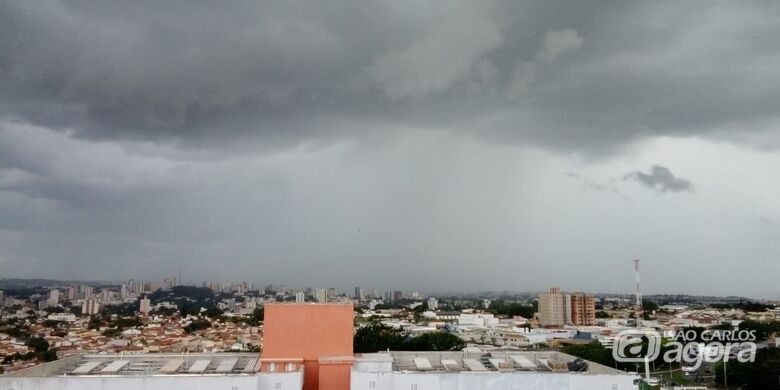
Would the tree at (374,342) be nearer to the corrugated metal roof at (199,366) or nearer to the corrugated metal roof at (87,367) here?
the corrugated metal roof at (199,366)

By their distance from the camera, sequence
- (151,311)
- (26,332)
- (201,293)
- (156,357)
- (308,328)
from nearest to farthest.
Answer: (308,328)
(156,357)
(26,332)
(151,311)
(201,293)

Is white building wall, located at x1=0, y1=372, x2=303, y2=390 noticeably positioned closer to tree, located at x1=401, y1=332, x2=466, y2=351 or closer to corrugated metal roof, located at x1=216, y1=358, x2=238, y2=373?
corrugated metal roof, located at x1=216, y1=358, x2=238, y2=373

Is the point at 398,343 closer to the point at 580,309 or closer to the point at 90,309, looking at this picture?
the point at 580,309

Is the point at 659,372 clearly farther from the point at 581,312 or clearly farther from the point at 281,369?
the point at 581,312

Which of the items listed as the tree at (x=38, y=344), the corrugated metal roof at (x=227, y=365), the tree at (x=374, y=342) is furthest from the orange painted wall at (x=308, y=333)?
the tree at (x=38, y=344)

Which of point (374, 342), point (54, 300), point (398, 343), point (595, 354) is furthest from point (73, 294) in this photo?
point (595, 354)

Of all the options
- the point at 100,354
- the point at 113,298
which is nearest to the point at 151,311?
the point at 113,298
